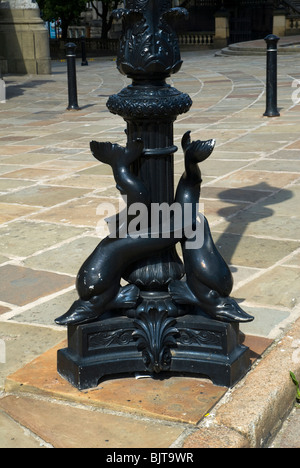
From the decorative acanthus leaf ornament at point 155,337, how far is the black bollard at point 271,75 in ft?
28.0

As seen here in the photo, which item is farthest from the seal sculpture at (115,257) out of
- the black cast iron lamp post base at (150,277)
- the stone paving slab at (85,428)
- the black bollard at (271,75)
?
the black bollard at (271,75)

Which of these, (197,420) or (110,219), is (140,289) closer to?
(110,219)

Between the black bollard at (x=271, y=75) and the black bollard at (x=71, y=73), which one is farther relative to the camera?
the black bollard at (x=71, y=73)

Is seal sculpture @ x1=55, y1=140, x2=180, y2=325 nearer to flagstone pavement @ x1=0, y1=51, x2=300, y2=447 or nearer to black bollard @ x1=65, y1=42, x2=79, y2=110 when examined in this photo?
flagstone pavement @ x1=0, y1=51, x2=300, y2=447

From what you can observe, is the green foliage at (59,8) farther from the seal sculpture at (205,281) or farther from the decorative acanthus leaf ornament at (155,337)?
the decorative acanthus leaf ornament at (155,337)

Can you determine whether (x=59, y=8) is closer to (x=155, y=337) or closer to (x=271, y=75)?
(x=271, y=75)

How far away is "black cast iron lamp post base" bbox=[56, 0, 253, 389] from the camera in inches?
125

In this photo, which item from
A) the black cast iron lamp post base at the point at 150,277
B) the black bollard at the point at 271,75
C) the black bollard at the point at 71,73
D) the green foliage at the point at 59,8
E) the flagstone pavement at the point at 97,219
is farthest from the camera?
the green foliage at the point at 59,8

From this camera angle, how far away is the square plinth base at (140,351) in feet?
10.5

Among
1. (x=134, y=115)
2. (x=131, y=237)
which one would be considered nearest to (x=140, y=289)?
(x=131, y=237)

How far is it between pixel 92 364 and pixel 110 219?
0.70 metres

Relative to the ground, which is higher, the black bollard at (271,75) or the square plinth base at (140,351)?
the black bollard at (271,75)

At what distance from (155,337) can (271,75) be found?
874cm

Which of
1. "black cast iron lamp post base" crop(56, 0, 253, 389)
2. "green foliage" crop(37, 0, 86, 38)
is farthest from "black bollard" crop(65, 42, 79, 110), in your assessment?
"green foliage" crop(37, 0, 86, 38)
